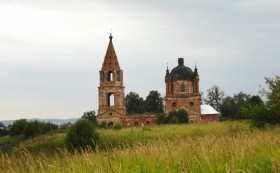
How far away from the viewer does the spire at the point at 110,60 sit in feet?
188

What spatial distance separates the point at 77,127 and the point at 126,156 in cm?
1474

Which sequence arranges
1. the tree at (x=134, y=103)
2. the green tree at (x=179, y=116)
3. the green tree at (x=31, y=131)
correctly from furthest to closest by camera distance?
the tree at (x=134, y=103) → the green tree at (x=179, y=116) → the green tree at (x=31, y=131)

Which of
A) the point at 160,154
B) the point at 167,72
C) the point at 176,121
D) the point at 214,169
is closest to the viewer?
the point at 214,169

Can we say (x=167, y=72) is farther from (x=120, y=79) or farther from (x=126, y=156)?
(x=126, y=156)

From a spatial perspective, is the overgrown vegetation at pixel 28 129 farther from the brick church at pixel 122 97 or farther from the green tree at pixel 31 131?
the brick church at pixel 122 97

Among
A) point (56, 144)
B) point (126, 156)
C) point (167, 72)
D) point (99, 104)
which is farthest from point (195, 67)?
point (126, 156)

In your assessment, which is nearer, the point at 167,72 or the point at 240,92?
the point at 167,72

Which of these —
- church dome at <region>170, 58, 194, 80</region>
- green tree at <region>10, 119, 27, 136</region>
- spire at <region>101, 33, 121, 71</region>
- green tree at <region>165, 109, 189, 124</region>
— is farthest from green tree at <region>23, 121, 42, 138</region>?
church dome at <region>170, 58, 194, 80</region>

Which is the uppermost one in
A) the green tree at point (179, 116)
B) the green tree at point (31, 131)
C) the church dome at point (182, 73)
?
the church dome at point (182, 73)

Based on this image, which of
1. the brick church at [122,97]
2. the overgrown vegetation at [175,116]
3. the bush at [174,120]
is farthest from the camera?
the brick church at [122,97]

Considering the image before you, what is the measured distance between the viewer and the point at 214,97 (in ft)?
286

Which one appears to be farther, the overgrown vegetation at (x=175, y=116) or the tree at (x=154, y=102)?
the tree at (x=154, y=102)

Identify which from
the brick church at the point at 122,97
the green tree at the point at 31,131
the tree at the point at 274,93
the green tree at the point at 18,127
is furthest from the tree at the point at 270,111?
the brick church at the point at 122,97

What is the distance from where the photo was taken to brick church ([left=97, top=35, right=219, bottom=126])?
5609 centimetres
